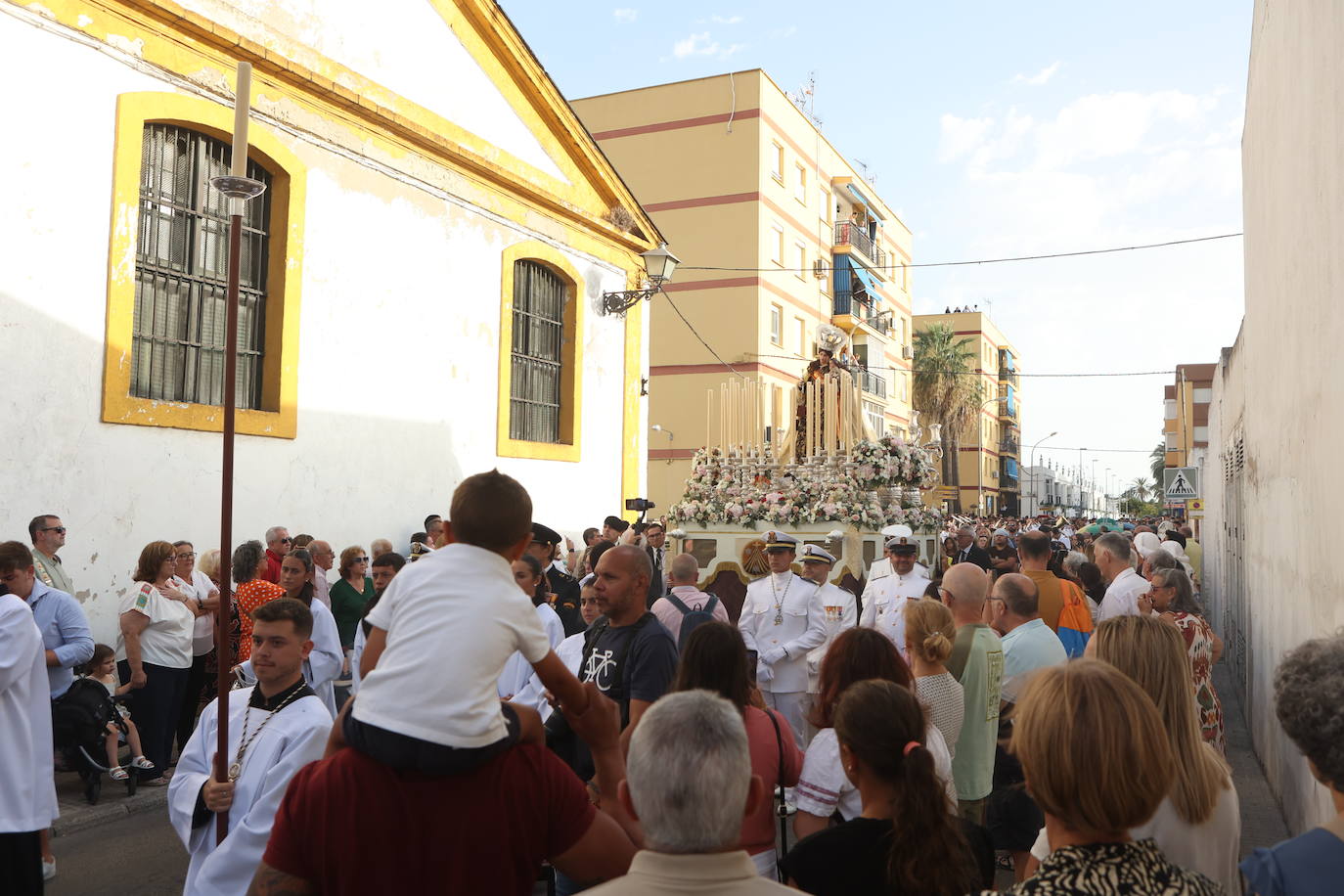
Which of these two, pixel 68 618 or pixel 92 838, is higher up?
pixel 68 618

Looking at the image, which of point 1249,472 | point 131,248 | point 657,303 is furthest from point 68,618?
point 657,303

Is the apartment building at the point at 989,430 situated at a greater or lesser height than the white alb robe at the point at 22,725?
greater

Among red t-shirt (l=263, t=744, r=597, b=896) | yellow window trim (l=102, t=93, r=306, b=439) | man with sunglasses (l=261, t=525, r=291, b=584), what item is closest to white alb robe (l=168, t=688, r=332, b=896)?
red t-shirt (l=263, t=744, r=597, b=896)

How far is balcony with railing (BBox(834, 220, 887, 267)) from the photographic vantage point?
128ft

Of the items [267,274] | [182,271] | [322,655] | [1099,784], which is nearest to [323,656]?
[322,655]

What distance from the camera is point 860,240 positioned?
133 feet

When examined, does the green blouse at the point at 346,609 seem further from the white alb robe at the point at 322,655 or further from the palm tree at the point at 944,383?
the palm tree at the point at 944,383

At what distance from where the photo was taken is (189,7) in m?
10.7

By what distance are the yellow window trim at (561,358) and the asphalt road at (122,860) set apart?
864cm

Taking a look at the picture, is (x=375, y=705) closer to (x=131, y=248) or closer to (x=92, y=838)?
(x=92, y=838)

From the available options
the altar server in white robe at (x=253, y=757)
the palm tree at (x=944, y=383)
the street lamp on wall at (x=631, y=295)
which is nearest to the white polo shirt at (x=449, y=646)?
the altar server in white robe at (x=253, y=757)

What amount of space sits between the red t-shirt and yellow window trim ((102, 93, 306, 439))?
864 cm

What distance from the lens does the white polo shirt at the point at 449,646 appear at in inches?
96.0

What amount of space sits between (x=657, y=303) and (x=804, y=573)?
26800 mm
